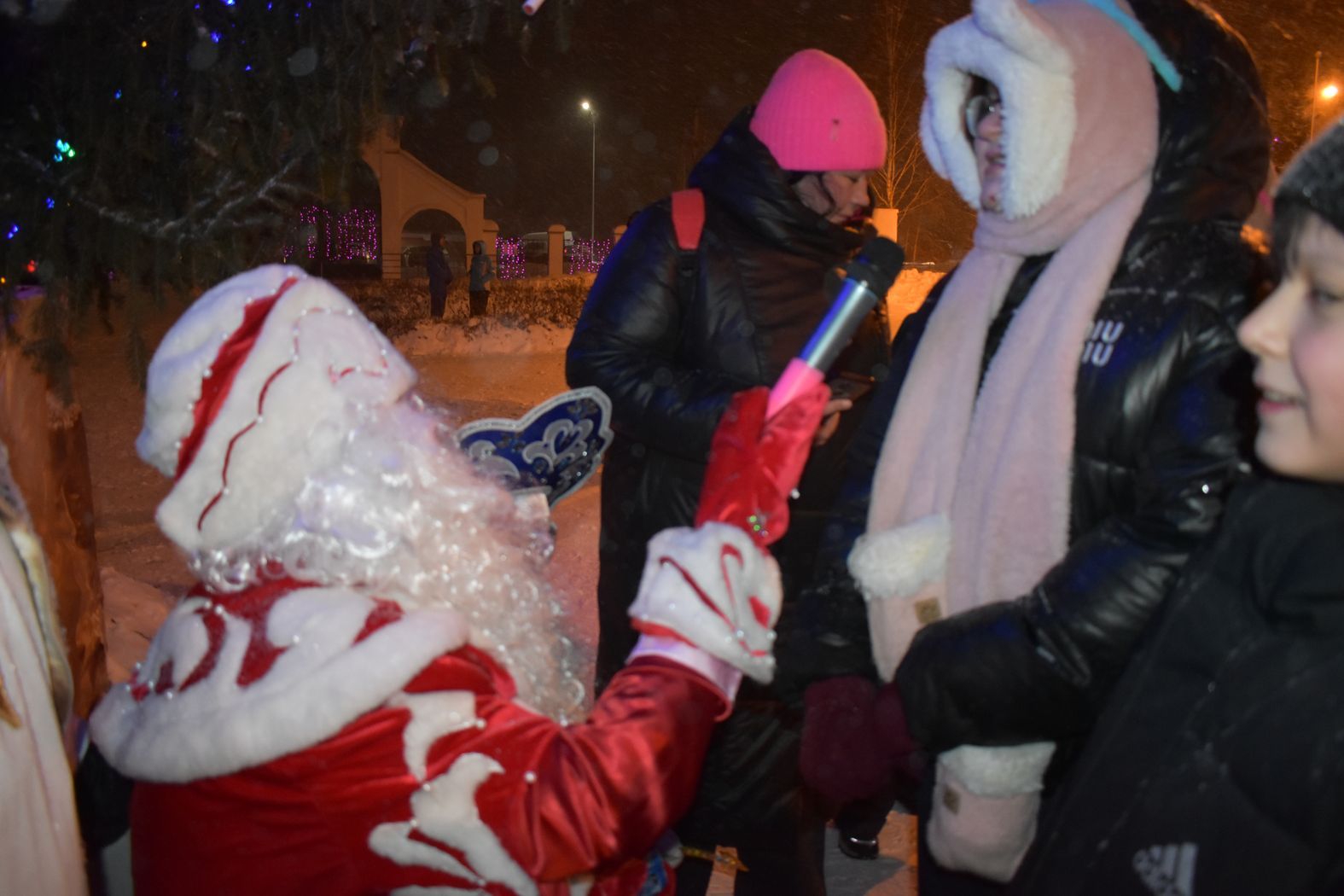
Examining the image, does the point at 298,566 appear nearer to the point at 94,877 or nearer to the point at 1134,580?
the point at 94,877

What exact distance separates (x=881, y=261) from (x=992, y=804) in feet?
3.22

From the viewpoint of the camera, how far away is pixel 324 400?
150 cm

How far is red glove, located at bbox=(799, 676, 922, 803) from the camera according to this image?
5.86 ft

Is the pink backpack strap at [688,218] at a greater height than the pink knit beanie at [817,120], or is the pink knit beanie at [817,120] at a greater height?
the pink knit beanie at [817,120]

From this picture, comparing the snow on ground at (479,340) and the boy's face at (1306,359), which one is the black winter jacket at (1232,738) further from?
the snow on ground at (479,340)

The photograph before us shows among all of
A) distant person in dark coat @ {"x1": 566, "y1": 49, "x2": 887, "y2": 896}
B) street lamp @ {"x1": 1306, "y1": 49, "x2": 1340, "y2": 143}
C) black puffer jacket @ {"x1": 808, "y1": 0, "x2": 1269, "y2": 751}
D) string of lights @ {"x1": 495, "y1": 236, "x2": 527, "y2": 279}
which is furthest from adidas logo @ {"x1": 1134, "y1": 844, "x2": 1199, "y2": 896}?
string of lights @ {"x1": 495, "y1": 236, "x2": 527, "y2": 279}

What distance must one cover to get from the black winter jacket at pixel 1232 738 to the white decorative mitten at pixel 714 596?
482 millimetres

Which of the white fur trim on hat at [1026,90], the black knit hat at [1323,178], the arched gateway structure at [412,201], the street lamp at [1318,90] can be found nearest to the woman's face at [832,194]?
the white fur trim on hat at [1026,90]

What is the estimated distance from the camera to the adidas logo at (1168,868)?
108 cm

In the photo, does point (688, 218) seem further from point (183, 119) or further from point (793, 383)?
point (183, 119)

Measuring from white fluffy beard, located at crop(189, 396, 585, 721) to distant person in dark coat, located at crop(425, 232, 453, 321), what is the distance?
1782cm

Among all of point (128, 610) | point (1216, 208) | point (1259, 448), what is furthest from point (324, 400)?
point (128, 610)

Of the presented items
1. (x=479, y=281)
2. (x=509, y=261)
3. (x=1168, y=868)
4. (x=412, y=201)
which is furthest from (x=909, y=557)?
(x=412, y=201)

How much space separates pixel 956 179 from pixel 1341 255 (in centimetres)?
134
